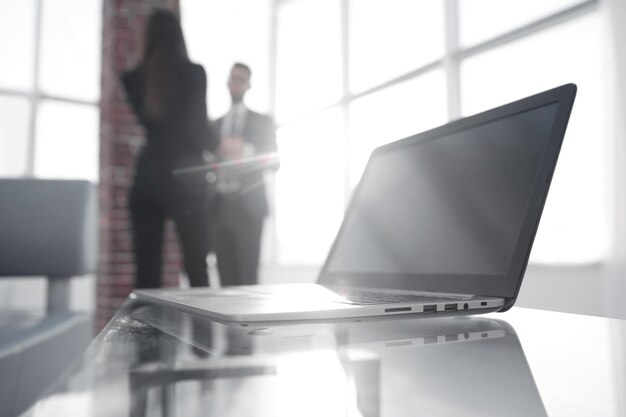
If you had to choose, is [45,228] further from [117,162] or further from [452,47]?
[452,47]

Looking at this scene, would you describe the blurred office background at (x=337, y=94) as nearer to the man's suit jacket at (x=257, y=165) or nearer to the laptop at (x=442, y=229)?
the man's suit jacket at (x=257, y=165)

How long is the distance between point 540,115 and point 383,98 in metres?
3.88

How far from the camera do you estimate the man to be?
2.65 meters

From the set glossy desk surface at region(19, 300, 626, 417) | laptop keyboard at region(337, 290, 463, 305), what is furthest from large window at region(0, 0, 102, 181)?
glossy desk surface at region(19, 300, 626, 417)

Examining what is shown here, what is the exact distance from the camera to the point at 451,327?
21.5 inches

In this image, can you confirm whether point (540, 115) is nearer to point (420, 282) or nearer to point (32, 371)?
point (420, 282)

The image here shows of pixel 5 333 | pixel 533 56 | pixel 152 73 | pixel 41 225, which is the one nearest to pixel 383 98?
pixel 533 56

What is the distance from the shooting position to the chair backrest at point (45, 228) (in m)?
1.82

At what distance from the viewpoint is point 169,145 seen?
2.07 meters

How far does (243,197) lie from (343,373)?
2.38 meters

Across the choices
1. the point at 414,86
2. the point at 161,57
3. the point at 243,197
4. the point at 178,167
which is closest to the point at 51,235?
the point at 178,167

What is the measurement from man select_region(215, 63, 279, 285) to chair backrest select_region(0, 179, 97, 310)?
2.82 ft

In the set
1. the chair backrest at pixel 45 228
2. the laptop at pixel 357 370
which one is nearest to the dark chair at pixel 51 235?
the chair backrest at pixel 45 228

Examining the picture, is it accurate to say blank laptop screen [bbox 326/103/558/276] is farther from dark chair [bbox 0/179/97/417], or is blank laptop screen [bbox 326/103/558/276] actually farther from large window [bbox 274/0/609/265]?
large window [bbox 274/0/609/265]
